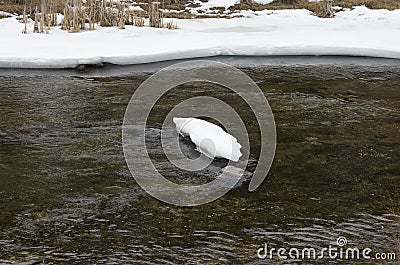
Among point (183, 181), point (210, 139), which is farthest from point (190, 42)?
point (183, 181)

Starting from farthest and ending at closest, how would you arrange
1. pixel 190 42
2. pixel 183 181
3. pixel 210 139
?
pixel 190 42, pixel 210 139, pixel 183 181

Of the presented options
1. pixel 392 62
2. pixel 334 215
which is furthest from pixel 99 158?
pixel 392 62

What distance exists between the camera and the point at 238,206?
5.56 meters

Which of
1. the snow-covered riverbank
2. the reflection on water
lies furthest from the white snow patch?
the snow-covered riverbank

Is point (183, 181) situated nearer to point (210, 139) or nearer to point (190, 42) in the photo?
point (210, 139)

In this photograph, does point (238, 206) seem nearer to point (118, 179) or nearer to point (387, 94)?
point (118, 179)

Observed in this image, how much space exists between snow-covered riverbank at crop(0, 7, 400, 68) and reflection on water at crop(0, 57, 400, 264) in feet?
8.86

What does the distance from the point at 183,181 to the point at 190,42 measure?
786 centimetres

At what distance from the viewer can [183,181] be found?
614 centimetres

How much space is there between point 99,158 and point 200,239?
212 cm

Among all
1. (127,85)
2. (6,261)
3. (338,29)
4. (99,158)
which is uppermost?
(338,29)

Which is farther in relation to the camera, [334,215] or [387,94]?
[387,94]

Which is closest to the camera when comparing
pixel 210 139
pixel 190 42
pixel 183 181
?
pixel 183 181

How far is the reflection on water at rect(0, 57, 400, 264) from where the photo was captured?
4.83m
